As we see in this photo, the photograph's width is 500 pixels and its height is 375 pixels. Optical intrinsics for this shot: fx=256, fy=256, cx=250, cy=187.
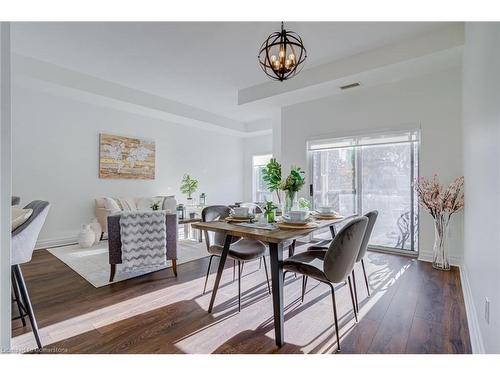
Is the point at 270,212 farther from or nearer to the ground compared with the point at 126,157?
nearer to the ground

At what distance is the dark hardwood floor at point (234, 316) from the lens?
5.50 feet

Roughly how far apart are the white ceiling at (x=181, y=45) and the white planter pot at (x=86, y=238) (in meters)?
2.55

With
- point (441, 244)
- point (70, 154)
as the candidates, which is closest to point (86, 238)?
point (70, 154)

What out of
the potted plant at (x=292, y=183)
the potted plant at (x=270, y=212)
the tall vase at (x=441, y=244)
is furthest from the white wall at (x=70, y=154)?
the tall vase at (x=441, y=244)

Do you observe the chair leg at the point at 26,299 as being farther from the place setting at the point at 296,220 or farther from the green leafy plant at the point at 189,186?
the green leafy plant at the point at 189,186

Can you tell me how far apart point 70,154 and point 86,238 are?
160 cm

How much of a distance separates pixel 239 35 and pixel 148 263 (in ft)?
9.38

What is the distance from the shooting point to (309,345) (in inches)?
65.9

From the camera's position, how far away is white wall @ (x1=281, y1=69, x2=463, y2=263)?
3324mm

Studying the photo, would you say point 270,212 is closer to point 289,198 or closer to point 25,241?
point 289,198

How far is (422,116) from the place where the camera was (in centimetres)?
356

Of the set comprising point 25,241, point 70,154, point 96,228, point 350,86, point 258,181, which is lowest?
point 96,228

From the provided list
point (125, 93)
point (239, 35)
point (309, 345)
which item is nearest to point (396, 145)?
point (239, 35)
